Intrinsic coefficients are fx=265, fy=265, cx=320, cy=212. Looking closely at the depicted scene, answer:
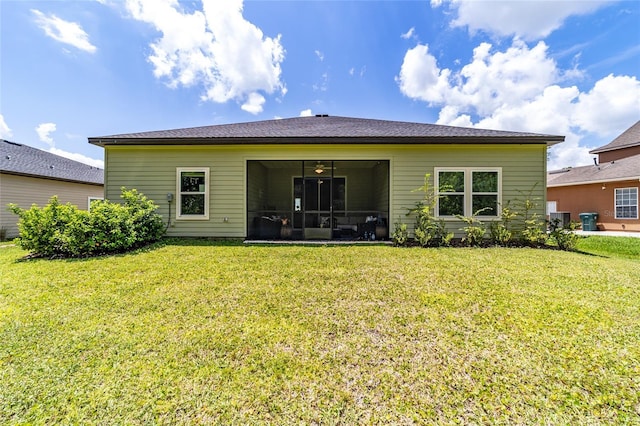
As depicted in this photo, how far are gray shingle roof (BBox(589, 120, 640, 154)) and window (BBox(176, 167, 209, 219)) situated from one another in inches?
979

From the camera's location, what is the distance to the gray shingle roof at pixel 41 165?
1095 cm

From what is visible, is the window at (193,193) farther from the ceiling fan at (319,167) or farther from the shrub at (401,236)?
the shrub at (401,236)

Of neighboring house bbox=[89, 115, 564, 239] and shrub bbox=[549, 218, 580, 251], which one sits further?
neighboring house bbox=[89, 115, 564, 239]

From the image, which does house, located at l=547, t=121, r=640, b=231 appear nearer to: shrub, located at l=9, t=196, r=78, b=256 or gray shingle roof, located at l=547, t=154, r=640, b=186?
gray shingle roof, located at l=547, t=154, r=640, b=186

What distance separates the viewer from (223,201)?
8.21 metres

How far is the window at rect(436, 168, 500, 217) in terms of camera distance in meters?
7.97

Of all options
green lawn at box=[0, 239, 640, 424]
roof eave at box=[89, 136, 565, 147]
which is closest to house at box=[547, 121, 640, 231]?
roof eave at box=[89, 136, 565, 147]

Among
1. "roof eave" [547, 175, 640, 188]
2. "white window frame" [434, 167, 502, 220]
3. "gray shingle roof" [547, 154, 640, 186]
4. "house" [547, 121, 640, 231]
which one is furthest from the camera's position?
"gray shingle roof" [547, 154, 640, 186]

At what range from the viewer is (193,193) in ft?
27.0

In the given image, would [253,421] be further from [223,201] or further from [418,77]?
[418,77]

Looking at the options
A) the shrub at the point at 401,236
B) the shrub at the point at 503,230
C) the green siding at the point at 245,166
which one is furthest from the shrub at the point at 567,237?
the shrub at the point at 401,236

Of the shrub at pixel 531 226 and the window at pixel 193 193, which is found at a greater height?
the window at pixel 193 193

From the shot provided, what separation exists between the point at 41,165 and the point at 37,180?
172 centimetres

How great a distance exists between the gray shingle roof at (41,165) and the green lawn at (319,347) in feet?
31.6
